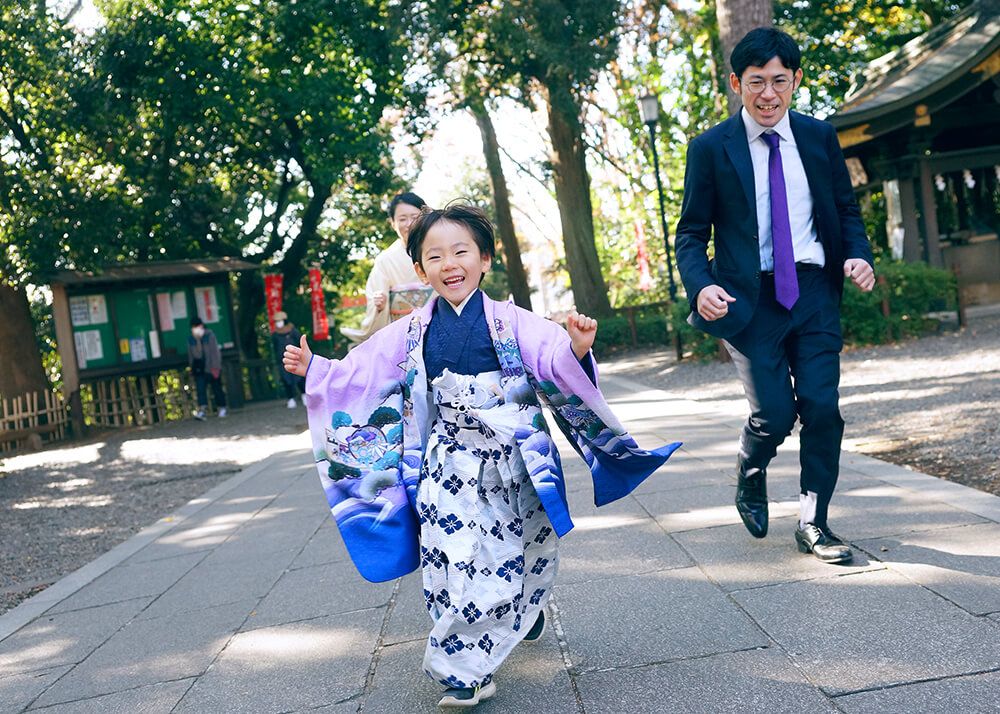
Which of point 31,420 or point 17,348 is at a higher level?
point 17,348

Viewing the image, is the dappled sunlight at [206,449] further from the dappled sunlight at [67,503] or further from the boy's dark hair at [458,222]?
the boy's dark hair at [458,222]

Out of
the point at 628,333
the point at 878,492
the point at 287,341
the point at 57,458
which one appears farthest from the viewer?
the point at 628,333

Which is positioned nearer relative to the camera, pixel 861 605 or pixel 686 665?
pixel 686 665

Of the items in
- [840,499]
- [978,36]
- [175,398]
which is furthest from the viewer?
[175,398]

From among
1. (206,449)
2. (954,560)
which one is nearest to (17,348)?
(206,449)

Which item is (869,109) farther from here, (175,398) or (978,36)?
(175,398)

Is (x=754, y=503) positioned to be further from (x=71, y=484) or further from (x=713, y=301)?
(x=71, y=484)

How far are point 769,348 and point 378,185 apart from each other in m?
16.9

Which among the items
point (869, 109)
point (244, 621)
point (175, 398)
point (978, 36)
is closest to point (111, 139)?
point (175, 398)

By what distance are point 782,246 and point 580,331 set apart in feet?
3.95

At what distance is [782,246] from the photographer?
3.76 m

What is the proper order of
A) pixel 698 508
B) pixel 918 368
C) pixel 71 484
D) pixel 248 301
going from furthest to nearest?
1. pixel 248 301
2. pixel 71 484
3. pixel 918 368
4. pixel 698 508

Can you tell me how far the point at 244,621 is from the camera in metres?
4.18

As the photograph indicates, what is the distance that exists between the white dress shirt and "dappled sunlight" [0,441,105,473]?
37.1ft
